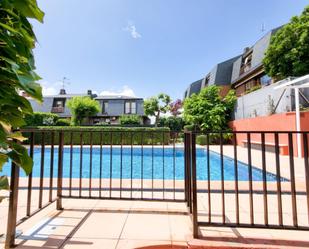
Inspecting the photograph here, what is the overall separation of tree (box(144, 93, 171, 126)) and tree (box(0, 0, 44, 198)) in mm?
22808

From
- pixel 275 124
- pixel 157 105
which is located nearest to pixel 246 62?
pixel 157 105

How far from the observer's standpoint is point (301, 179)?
4672mm

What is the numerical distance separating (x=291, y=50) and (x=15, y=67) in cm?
1433

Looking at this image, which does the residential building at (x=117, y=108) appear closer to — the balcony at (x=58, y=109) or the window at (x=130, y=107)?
the window at (x=130, y=107)

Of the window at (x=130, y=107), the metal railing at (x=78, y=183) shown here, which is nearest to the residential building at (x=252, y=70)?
the metal railing at (x=78, y=183)

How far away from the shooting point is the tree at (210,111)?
15.2 m

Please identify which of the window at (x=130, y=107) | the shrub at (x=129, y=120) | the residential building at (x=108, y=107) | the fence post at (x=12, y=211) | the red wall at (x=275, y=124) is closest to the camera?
the fence post at (x=12, y=211)

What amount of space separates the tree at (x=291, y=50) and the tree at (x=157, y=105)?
1259 cm

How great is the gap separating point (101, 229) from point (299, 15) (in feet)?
51.5

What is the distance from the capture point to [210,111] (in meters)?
15.3

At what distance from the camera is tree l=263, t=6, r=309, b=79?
1173cm

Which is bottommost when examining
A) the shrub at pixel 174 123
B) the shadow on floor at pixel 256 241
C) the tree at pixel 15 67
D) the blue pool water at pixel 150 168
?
the blue pool water at pixel 150 168

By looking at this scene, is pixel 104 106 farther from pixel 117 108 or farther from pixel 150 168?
pixel 150 168

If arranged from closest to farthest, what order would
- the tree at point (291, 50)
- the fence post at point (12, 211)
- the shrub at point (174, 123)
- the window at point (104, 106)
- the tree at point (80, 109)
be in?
the fence post at point (12, 211)
the tree at point (291, 50)
the tree at point (80, 109)
the shrub at point (174, 123)
the window at point (104, 106)
